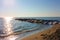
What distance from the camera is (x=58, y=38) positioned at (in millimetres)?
4957

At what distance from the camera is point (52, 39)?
4.93m

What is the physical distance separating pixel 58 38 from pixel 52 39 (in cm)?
22

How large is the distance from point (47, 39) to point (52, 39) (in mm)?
204

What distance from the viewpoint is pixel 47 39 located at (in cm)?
505

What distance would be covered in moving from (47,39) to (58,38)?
40 centimetres
